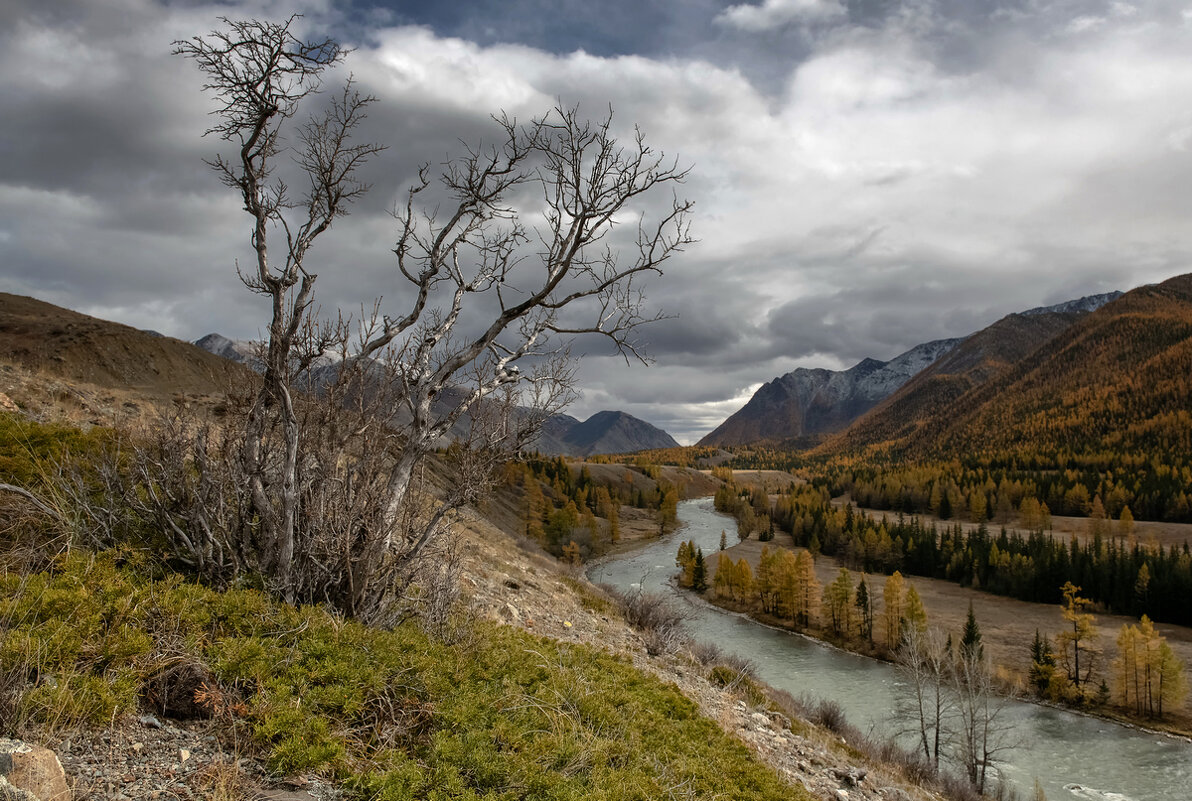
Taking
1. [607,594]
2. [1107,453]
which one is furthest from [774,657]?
[1107,453]

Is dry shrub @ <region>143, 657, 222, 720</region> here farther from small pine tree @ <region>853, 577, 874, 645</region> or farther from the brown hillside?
small pine tree @ <region>853, 577, 874, 645</region>

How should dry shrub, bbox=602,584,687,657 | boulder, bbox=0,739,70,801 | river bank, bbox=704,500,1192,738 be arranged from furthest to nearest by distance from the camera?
river bank, bbox=704,500,1192,738 < dry shrub, bbox=602,584,687,657 < boulder, bbox=0,739,70,801

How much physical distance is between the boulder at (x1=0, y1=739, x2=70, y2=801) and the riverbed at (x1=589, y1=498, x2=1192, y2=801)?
18.3m

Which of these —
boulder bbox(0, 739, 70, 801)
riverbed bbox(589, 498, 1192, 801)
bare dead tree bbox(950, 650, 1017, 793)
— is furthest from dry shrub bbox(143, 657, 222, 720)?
bare dead tree bbox(950, 650, 1017, 793)

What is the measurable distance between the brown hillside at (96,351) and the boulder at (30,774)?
4954cm

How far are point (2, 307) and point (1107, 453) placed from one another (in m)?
202

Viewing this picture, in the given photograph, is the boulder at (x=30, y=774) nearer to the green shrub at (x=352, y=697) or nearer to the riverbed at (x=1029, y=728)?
the green shrub at (x=352, y=697)

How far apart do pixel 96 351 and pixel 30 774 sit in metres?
67.3

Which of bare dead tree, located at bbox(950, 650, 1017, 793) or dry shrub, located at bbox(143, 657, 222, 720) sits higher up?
dry shrub, located at bbox(143, 657, 222, 720)

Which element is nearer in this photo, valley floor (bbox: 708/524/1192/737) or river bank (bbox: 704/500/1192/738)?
river bank (bbox: 704/500/1192/738)

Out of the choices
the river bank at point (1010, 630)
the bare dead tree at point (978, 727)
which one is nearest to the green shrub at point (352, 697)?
the bare dead tree at point (978, 727)

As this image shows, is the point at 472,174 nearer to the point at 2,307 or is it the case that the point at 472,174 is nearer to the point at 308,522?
the point at 308,522

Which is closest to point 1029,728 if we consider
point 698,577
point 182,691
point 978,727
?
point 978,727

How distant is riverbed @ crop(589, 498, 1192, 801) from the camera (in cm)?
3002
